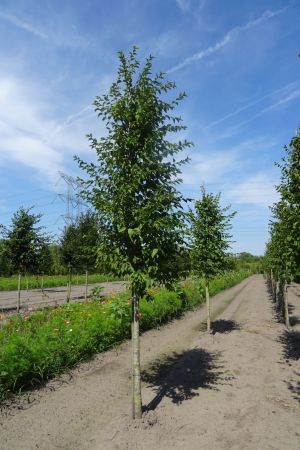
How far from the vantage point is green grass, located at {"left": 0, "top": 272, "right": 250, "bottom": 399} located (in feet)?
25.9

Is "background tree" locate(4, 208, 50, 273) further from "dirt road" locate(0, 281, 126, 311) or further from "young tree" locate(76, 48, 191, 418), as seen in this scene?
"young tree" locate(76, 48, 191, 418)

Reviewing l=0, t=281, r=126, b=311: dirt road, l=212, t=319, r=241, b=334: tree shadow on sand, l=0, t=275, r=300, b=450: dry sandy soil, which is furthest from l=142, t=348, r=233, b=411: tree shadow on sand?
l=0, t=281, r=126, b=311: dirt road

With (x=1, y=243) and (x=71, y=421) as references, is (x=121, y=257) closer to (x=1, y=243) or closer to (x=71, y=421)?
(x=71, y=421)

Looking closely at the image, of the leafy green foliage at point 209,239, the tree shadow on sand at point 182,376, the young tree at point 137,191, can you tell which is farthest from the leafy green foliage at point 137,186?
the leafy green foliage at point 209,239

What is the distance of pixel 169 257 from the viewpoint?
284 inches

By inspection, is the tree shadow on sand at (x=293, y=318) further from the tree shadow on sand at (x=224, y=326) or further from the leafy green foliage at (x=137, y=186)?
the leafy green foliage at (x=137, y=186)

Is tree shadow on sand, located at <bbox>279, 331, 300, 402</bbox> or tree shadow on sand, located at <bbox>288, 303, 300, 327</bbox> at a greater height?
tree shadow on sand, located at <bbox>288, 303, 300, 327</bbox>

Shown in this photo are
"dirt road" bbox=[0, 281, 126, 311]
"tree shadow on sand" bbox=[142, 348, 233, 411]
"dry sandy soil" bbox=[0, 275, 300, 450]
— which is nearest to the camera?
"dry sandy soil" bbox=[0, 275, 300, 450]

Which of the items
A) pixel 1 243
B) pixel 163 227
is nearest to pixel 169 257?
pixel 163 227

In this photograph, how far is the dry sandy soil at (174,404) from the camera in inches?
234

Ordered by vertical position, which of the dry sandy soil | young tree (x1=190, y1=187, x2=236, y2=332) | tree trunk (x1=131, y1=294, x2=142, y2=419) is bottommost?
the dry sandy soil

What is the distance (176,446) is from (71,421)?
2080mm

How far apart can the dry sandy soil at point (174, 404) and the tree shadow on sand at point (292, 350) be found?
0.04m

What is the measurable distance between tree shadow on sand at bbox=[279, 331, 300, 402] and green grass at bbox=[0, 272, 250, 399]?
356 centimetres
